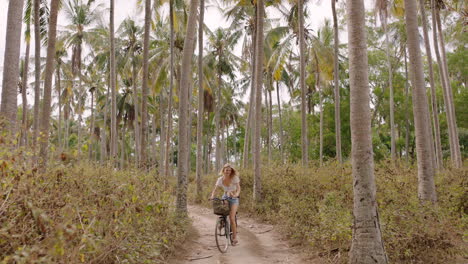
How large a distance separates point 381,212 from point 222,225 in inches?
125

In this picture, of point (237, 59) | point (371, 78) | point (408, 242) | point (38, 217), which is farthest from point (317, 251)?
point (371, 78)

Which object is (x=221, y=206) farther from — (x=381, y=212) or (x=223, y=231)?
(x=381, y=212)

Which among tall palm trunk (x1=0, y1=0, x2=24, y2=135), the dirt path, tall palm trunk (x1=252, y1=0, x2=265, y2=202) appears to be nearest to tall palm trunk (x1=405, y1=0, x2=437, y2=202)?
the dirt path

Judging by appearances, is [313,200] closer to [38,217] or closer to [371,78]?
[38,217]

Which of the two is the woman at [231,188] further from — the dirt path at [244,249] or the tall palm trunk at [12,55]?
the tall palm trunk at [12,55]

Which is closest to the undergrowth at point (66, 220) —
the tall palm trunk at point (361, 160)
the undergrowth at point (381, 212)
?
the tall palm trunk at point (361, 160)

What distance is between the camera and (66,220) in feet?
10.3

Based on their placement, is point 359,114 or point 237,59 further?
point 237,59

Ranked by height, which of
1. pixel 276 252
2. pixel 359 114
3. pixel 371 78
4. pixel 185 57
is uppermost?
pixel 371 78

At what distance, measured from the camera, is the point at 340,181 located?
34.2 feet

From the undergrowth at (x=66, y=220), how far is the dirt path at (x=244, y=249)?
805 millimetres

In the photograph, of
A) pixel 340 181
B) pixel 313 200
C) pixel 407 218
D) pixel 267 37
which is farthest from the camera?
pixel 267 37

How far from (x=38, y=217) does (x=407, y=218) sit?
5.77 metres

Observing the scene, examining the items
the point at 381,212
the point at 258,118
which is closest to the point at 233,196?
the point at 381,212
